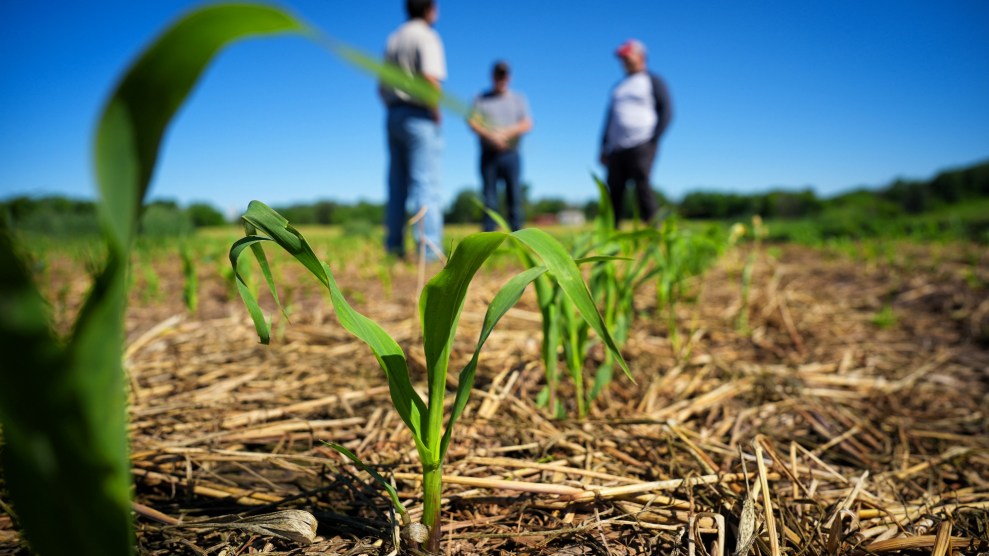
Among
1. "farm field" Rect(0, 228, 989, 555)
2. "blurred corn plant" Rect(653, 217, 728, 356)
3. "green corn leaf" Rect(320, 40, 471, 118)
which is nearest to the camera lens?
"green corn leaf" Rect(320, 40, 471, 118)

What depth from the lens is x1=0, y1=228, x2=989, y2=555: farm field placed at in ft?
2.46

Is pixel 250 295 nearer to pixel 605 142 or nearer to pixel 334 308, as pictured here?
pixel 334 308

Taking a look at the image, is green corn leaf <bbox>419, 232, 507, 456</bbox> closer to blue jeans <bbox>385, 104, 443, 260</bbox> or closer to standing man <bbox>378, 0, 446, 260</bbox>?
standing man <bbox>378, 0, 446, 260</bbox>

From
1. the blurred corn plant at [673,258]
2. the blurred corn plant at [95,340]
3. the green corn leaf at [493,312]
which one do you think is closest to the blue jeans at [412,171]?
the blurred corn plant at [673,258]

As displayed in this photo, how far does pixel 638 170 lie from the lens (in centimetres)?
425

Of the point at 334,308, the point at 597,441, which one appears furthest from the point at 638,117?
the point at 334,308

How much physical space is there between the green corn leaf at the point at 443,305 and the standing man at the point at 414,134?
2821 millimetres

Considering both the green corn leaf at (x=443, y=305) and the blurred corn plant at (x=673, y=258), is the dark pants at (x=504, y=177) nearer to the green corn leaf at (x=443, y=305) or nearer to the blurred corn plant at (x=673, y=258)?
the blurred corn plant at (x=673, y=258)

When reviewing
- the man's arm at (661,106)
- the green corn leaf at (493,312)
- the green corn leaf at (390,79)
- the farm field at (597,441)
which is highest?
the man's arm at (661,106)

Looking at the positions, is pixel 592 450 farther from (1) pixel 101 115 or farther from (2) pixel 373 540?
(1) pixel 101 115

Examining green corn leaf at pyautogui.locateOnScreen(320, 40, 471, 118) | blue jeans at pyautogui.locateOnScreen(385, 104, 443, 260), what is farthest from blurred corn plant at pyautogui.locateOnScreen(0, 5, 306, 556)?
blue jeans at pyautogui.locateOnScreen(385, 104, 443, 260)

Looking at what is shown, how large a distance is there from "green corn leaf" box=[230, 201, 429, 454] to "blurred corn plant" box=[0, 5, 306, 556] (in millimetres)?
217

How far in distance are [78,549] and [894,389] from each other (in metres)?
2.02

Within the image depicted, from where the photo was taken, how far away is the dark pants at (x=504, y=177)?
4668mm
